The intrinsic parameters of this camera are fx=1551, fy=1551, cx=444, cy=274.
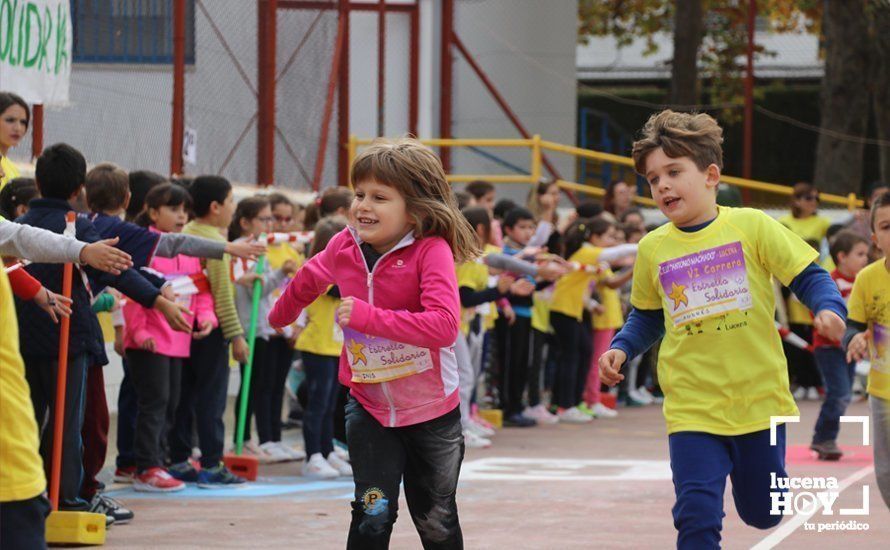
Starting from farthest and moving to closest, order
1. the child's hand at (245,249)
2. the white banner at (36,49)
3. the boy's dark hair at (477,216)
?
the boy's dark hair at (477,216) < the white banner at (36,49) < the child's hand at (245,249)

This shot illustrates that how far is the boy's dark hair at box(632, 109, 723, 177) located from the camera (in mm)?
5871

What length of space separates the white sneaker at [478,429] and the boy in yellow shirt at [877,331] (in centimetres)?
488

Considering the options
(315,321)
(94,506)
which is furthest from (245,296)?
(94,506)

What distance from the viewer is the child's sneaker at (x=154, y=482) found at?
925cm

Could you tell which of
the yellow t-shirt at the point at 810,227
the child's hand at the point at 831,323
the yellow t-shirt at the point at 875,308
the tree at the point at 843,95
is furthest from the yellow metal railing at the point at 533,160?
the child's hand at the point at 831,323

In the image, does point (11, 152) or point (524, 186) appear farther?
point (524, 186)

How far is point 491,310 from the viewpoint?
13312 millimetres

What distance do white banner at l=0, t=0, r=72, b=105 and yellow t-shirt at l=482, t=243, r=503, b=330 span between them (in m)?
3.68

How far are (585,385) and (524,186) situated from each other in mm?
5993

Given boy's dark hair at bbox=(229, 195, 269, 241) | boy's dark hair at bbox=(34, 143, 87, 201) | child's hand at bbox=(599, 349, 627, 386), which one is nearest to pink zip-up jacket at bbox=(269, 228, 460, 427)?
child's hand at bbox=(599, 349, 627, 386)

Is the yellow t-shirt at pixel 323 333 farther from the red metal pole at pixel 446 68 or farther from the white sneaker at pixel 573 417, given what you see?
the red metal pole at pixel 446 68

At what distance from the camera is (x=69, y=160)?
24.5ft

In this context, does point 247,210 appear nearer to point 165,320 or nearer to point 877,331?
point 165,320

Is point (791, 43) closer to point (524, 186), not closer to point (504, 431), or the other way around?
point (524, 186)
